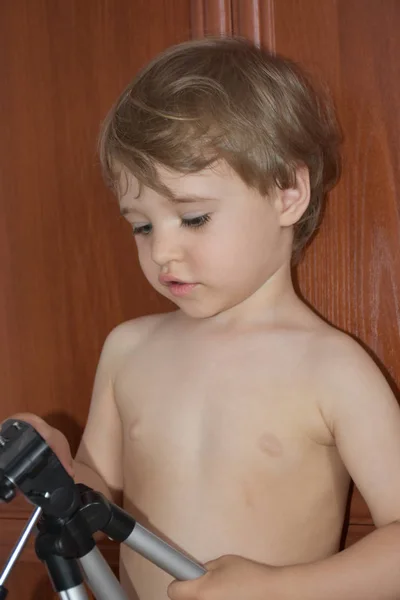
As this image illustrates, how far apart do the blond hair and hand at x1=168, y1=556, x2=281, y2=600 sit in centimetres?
31

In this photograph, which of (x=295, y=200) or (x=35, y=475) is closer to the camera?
(x=35, y=475)

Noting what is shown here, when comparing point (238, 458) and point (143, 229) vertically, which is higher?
point (143, 229)

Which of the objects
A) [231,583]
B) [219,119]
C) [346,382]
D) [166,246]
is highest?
[219,119]

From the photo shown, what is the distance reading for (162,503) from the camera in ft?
2.61

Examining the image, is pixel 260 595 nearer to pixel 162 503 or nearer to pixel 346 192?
pixel 162 503

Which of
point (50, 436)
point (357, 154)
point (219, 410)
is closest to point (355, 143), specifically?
point (357, 154)

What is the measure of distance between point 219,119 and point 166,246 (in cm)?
12

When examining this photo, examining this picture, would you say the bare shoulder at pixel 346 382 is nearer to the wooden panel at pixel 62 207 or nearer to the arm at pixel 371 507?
the arm at pixel 371 507

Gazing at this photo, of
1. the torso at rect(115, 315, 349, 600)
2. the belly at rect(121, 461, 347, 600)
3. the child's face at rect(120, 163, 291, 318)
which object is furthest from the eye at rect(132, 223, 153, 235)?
the belly at rect(121, 461, 347, 600)

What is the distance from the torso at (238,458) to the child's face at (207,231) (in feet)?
0.21

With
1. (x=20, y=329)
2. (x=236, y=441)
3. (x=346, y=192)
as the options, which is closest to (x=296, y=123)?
(x=346, y=192)

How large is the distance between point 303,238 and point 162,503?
287mm

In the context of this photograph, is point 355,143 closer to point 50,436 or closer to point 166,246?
point 166,246

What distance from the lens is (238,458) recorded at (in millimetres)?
763
